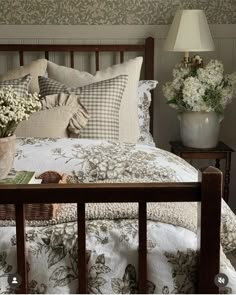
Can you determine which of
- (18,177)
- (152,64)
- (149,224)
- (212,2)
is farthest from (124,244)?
(212,2)

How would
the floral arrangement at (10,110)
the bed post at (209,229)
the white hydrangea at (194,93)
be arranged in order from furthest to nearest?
the white hydrangea at (194,93) → the floral arrangement at (10,110) → the bed post at (209,229)

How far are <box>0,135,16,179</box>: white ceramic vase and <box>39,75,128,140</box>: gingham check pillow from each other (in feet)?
3.31

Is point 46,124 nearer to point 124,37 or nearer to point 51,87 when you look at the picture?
point 51,87

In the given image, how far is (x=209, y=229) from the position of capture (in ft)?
4.49

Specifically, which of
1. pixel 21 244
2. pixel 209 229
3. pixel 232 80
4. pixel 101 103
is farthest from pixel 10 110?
pixel 232 80

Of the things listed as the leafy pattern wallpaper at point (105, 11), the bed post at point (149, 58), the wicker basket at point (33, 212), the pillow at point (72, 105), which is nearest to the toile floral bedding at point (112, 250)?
the wicker basket at point (33, 212)

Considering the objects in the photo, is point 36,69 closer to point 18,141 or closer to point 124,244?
point 18,141

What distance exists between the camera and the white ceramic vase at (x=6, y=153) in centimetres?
163

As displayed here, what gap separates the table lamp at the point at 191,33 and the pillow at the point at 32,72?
0.75 meters

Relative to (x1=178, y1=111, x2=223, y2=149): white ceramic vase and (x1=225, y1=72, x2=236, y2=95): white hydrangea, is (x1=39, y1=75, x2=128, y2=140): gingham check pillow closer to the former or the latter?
(x1=178, y1=111, x2=223, y2=149): white ceramic vase

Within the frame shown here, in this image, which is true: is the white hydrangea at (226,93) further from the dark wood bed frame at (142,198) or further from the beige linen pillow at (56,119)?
the dark wood bed frame at (142,198)

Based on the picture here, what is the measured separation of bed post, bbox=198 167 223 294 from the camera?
135cm

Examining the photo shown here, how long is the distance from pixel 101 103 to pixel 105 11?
852 mm

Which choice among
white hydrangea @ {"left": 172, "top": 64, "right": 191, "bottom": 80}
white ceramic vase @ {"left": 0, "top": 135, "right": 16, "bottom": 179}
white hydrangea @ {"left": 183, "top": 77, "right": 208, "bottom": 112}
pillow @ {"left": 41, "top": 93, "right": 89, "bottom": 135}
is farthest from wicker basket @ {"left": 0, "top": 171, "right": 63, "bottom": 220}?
white hydrangea @ {"left": 172, "top": 64, "right": 191, "bottom": 80}
